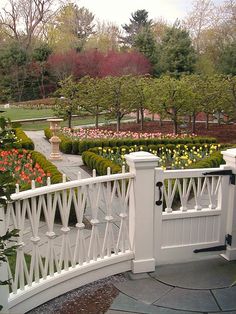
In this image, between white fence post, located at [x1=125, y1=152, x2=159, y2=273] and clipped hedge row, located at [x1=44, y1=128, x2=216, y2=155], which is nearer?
white fence post, located at [x1=125, y1=152, x2=159, y2=273]

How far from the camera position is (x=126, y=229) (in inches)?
125

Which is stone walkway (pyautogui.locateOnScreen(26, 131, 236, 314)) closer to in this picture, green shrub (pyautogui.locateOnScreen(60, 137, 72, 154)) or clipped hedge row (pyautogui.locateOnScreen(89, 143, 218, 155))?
clipped hedge row (pyautogui.locateOnScreen(89, 143, 218, 155))

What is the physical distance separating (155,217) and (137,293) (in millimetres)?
632

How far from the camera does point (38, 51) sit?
32094 millimetres

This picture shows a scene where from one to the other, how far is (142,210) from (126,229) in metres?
0.27

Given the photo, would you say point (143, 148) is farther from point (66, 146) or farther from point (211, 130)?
point (211, 130)

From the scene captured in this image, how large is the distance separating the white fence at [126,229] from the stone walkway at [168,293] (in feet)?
0.28

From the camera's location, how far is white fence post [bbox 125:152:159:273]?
2.99 metres

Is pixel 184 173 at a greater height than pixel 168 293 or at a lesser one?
greater

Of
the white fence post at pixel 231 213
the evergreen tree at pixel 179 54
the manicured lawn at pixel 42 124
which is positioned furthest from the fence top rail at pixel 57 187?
the evergreen tree at pixel 179 54

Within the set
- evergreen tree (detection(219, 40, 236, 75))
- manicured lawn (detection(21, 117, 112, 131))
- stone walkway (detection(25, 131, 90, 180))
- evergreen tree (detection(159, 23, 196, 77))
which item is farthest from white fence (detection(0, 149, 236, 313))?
evergreen tree (detection(219, 40, 236, 75))

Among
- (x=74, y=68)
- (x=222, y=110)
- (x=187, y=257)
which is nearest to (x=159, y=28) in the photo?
(x=74, y=68)

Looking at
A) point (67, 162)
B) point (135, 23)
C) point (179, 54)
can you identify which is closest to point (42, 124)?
point (67, 162)

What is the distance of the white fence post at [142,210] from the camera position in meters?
2.99
